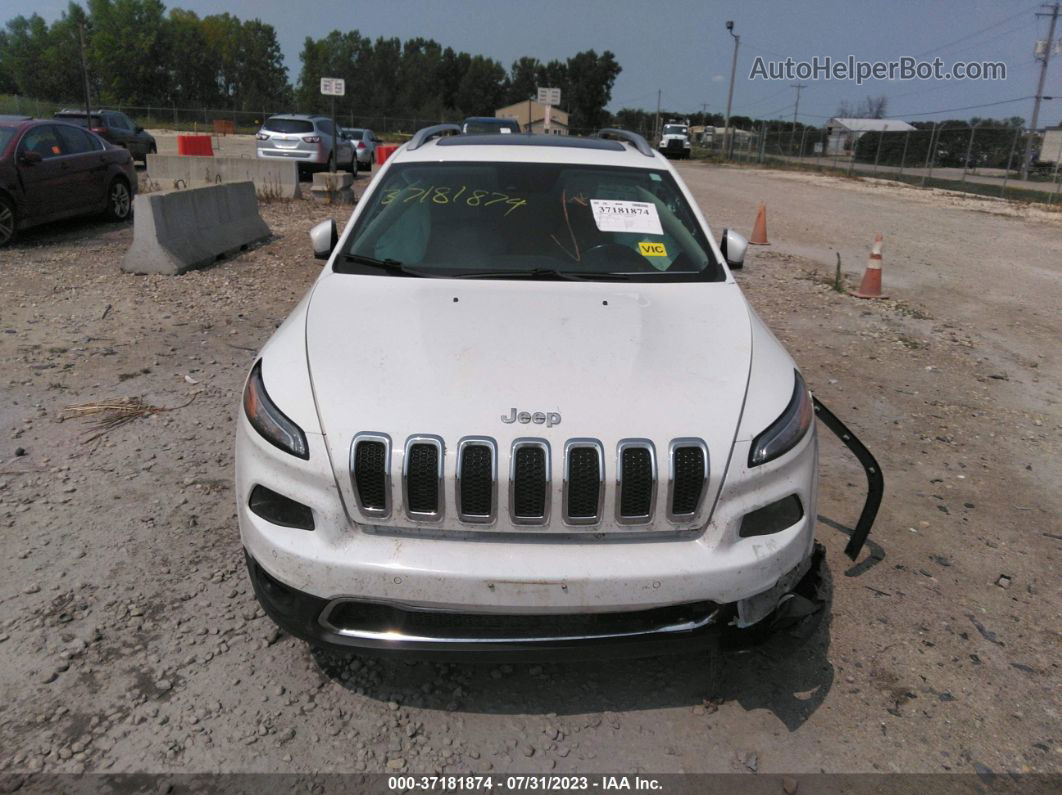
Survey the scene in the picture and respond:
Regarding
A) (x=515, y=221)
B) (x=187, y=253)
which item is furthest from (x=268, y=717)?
(x=187, y=253)

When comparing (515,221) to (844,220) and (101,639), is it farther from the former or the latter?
(844,220)

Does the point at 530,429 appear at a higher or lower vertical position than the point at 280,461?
higher

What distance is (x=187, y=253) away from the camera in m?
8.90

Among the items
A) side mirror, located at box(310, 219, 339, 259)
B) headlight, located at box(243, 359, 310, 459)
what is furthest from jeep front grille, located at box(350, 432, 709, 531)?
side mirror, located at box(310, 219, 339, 259)

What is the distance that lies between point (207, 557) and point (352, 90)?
333 ft

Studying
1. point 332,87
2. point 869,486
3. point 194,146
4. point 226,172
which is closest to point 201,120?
point 332,87

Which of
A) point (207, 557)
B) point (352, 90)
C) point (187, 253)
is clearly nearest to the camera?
point (207, 557)

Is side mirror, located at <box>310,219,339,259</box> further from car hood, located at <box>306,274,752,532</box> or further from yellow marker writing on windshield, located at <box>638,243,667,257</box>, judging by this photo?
yellow marker writing on windshield, located at <box>638,243,667,257</box>

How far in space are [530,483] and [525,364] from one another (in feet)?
1.65

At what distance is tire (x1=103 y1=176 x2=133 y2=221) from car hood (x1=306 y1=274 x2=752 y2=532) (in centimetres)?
1002

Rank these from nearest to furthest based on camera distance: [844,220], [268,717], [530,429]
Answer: [530,429] → [268,717] → [844,220]

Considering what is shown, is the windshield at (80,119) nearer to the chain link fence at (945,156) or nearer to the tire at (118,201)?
the tire at (118,201)

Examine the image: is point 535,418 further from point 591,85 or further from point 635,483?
point 591,85

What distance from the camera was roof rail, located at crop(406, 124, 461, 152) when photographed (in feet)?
14.9
